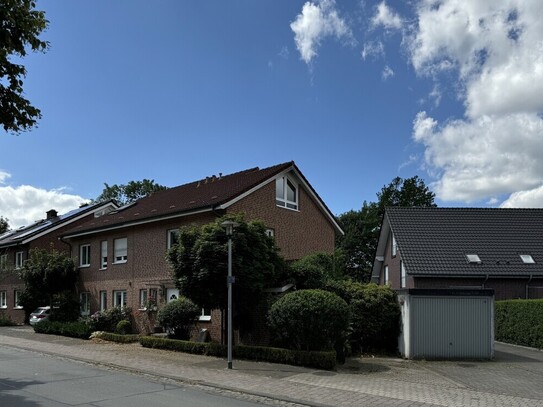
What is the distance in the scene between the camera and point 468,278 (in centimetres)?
2636

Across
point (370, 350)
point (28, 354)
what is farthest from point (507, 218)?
point (28, 354)

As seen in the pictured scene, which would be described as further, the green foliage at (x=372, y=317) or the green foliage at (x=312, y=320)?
the green foliage at (x=372, y=317)

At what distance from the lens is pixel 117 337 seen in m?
21.8

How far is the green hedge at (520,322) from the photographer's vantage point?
19.5 m

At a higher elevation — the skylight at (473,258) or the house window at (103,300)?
the skylight at (473,258)

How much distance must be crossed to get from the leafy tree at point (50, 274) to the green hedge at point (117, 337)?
794 centimetres

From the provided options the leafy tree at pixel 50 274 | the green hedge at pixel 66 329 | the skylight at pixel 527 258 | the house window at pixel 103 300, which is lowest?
the green hedge at pixel 66 329

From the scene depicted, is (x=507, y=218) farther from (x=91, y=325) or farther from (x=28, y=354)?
(x=28, y=354)

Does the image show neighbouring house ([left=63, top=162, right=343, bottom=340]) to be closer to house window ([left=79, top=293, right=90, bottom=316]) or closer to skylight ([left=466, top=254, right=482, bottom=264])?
house window ([left=79, top=293, right=90, bottom=316])

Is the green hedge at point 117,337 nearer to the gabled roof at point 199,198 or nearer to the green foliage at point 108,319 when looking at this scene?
the green foliage at point 108,319

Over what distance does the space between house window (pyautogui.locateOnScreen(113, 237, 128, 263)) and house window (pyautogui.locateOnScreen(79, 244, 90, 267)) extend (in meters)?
3.53

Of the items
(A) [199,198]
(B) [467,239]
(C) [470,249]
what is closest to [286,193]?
(A) [199,198]

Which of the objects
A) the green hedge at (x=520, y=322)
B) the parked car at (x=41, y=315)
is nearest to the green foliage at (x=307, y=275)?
the green hedge at (x=520, y=322)

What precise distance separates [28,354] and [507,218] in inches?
1010
